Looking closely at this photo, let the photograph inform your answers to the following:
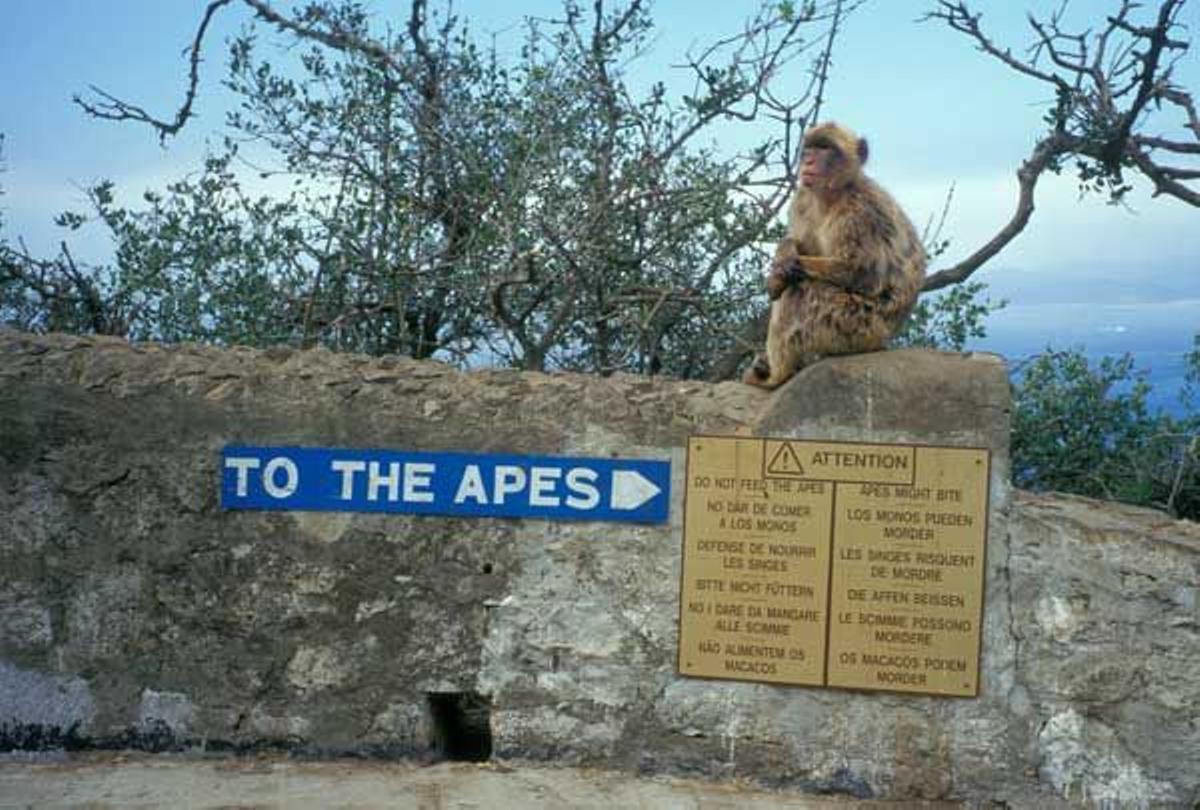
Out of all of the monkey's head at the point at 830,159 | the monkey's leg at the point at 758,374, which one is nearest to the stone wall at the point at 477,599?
the monkey's leg at the point at 758,374

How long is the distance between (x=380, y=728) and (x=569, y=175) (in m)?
3.76

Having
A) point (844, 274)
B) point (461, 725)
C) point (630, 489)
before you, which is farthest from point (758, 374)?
point (461, 725)

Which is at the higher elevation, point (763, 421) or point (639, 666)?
point (763, 421)

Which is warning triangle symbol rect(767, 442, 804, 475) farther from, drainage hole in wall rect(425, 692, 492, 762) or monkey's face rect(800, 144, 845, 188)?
drainage hole in wall rect(425, 692, 492, 762)

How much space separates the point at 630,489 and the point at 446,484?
27.8 inches

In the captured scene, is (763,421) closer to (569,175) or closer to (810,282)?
(810,282)

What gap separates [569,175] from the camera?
7789mm

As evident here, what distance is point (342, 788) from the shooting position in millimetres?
4820

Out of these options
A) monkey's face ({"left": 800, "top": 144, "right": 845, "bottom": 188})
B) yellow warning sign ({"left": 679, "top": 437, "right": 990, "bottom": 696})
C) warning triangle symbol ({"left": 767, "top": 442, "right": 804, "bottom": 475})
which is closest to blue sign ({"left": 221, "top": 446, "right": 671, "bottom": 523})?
yellow warning sign ({"left": 679, "top": 437, "right": 990, "bottom": 696})

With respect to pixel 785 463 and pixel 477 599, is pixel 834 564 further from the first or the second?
pixel 477 599

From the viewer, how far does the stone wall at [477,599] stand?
4926mm

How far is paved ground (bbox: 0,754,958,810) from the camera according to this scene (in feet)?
15.4

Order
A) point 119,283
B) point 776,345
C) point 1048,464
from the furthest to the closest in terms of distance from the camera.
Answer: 1. point 119,283
2. point 1048,464
3. point 776,345

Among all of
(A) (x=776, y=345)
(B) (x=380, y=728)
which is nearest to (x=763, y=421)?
(A) (x=776, y=345)
